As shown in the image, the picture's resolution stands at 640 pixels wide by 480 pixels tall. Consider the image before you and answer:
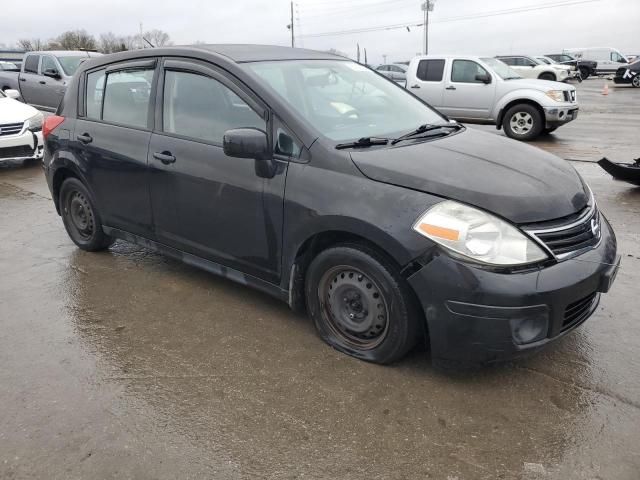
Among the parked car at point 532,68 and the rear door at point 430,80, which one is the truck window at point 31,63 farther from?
the parked car at point 532,68

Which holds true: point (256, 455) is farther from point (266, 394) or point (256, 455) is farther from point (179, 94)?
point (179, 94)

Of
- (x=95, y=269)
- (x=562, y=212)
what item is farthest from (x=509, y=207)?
(x=95, y=269)

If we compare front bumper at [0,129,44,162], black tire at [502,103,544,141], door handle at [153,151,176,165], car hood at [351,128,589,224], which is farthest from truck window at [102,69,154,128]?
black tire at [502,103,544,141]

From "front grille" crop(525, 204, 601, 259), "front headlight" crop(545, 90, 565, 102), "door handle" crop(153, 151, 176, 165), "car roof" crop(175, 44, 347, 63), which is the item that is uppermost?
"car roof" crop(175, 44, 347, 63)

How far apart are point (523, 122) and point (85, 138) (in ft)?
30.8

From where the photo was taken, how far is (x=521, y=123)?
11.5m

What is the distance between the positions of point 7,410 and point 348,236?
6.42 feet

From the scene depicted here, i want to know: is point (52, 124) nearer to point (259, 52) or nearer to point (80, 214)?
point (80, 214)

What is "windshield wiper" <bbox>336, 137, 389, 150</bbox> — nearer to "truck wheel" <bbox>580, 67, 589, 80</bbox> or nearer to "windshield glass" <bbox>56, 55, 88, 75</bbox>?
"windshield glass" <bbox>56, 55, 88, 75</bbox>

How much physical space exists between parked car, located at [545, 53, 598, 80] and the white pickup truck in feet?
102

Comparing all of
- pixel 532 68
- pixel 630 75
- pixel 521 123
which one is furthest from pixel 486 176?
pixel 630 75

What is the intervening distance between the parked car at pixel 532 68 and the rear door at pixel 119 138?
82.2ft

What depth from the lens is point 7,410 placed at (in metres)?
2.83

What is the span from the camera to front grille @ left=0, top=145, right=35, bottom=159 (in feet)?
28.3
